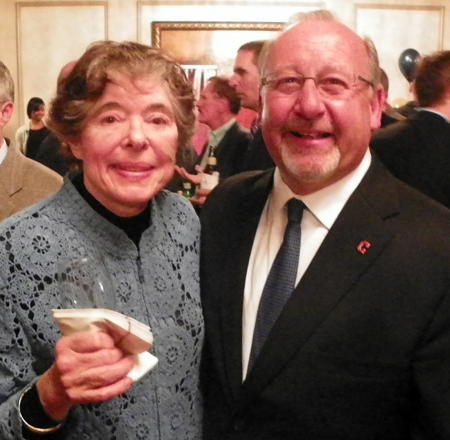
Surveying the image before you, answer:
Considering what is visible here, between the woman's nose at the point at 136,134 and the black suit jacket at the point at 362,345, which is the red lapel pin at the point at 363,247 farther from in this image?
the woman's nose at the point at 136,134

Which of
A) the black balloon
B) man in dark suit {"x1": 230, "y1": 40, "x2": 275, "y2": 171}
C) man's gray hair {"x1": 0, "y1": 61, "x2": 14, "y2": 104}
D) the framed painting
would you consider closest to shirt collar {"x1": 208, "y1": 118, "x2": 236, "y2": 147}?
man in dark suit {"x1": 230, "y1": 40, "x2": 275, "y2": 171}

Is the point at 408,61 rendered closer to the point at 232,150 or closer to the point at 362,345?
the point at 232,150

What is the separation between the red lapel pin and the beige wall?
18.1 ft

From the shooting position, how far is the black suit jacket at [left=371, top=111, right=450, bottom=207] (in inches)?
95.6

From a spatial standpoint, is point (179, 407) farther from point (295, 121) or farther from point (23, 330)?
point (295, 121)

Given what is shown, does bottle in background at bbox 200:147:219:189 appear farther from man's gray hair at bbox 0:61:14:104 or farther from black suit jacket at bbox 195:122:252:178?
man's gray hair at bbox 0:61:14:104

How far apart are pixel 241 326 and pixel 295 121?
0.56 metres

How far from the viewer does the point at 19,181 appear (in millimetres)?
2285

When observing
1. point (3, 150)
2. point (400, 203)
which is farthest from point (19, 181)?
point (400, 203)

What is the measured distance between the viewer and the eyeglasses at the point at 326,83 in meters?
1.52

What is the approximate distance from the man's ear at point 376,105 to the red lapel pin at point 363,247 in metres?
0.38

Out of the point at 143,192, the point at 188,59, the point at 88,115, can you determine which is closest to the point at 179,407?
the point at 143,192

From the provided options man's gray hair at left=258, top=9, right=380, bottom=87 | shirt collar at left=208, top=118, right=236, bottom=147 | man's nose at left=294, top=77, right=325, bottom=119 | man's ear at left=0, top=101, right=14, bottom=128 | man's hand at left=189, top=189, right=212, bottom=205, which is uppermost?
man's gray hair at left=258, top=9, right=380, bottom=87

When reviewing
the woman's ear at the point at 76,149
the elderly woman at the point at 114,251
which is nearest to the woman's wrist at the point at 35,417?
the elderly woman at the point at 114,251
